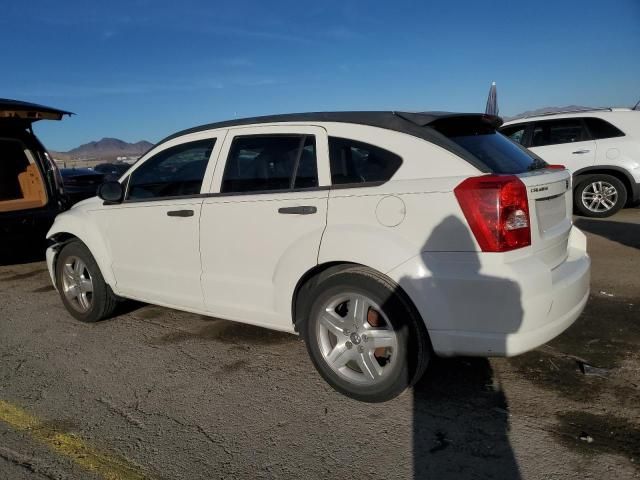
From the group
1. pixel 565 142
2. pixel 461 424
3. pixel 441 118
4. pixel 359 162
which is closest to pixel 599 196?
pixel 565 142

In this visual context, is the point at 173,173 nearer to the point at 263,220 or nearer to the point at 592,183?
the point at 263,220

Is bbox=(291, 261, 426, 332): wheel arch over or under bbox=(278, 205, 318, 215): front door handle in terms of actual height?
under

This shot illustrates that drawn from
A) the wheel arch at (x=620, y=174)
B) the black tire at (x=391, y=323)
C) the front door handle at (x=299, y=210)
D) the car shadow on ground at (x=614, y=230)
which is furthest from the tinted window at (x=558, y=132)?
the black tire at (x=391, y=323)

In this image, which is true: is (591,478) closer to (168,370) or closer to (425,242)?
(425,242)

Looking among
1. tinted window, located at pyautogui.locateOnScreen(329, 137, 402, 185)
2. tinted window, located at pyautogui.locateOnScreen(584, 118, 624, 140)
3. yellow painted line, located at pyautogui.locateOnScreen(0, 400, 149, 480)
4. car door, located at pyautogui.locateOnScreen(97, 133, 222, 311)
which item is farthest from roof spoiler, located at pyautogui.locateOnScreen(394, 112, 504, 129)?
tinted window, located at pyautogui.locateOnScreen(584, 118, 624, 140)

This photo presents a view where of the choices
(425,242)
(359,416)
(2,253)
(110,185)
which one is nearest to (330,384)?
(359,416)

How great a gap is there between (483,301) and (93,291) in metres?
3.55

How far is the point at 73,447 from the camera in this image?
2750mm

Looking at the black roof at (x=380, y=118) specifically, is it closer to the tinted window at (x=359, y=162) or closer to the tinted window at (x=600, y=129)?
the tinted window at (x=359, y=162)

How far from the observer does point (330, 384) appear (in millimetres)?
3223

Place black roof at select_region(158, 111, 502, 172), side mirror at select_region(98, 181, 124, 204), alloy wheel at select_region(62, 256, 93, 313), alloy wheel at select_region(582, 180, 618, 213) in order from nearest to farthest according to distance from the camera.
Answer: black roof at select_region(158, 111, 502, 172)
side mirror at select_region(98, 181, 124, 204)
alloy wheel at select_region(62, 256, 93, 313)
alloy wheel at select_region(582, 180, 618, 213)

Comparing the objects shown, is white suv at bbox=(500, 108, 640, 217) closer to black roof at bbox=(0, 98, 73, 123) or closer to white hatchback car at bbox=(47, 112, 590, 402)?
white hatchback car at bbox=(47, 112, 590, 402)

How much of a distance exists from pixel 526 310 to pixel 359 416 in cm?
112

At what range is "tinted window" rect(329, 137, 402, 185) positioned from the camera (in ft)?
9.76
